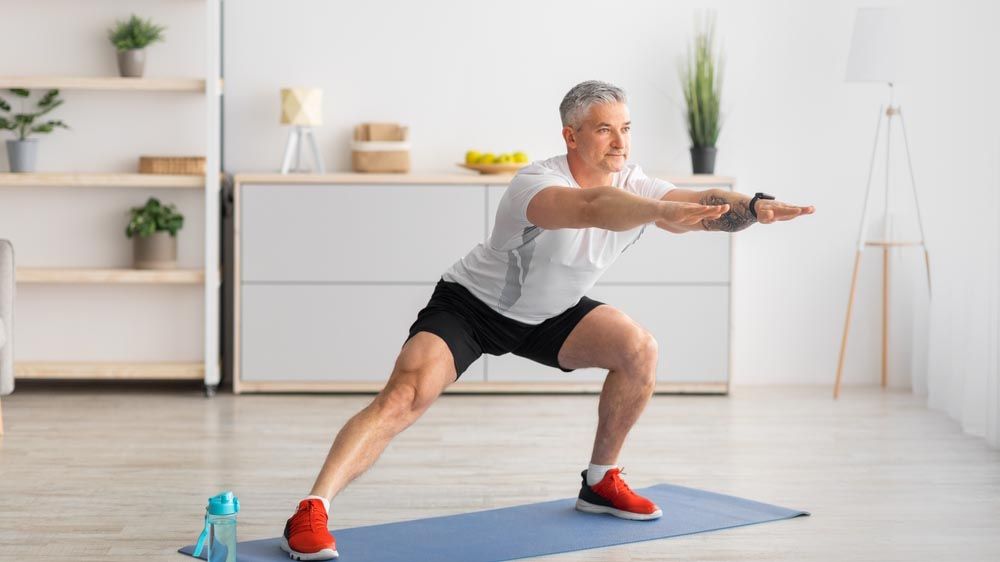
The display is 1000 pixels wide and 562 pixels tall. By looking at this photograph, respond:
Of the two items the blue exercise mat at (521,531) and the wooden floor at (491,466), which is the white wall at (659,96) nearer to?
the wooden floor at (491,466)

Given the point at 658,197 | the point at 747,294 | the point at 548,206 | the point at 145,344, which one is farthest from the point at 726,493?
the point at 145,344

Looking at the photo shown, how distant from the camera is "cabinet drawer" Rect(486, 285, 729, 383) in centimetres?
529

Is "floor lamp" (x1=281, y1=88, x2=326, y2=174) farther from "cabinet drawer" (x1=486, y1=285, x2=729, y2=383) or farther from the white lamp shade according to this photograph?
the white lamp shade

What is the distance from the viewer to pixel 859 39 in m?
5.19

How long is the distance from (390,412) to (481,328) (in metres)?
0.37

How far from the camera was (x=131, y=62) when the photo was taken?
5.22m

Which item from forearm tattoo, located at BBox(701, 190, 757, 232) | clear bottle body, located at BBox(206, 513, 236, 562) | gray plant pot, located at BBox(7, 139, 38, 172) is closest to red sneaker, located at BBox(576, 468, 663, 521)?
forearm tattoo, located at BBox(701, 190, 757, 232)

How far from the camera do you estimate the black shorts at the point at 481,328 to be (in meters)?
2.99

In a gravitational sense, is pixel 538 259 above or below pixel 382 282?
above

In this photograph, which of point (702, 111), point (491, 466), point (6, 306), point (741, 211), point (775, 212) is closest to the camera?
point (775, 212)

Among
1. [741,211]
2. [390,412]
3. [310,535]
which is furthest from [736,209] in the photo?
[310,535]

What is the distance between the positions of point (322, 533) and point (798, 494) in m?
1.44

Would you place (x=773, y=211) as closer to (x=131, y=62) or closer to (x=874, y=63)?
(x=874, y=63)

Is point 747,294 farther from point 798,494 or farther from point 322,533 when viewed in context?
point 322,533
